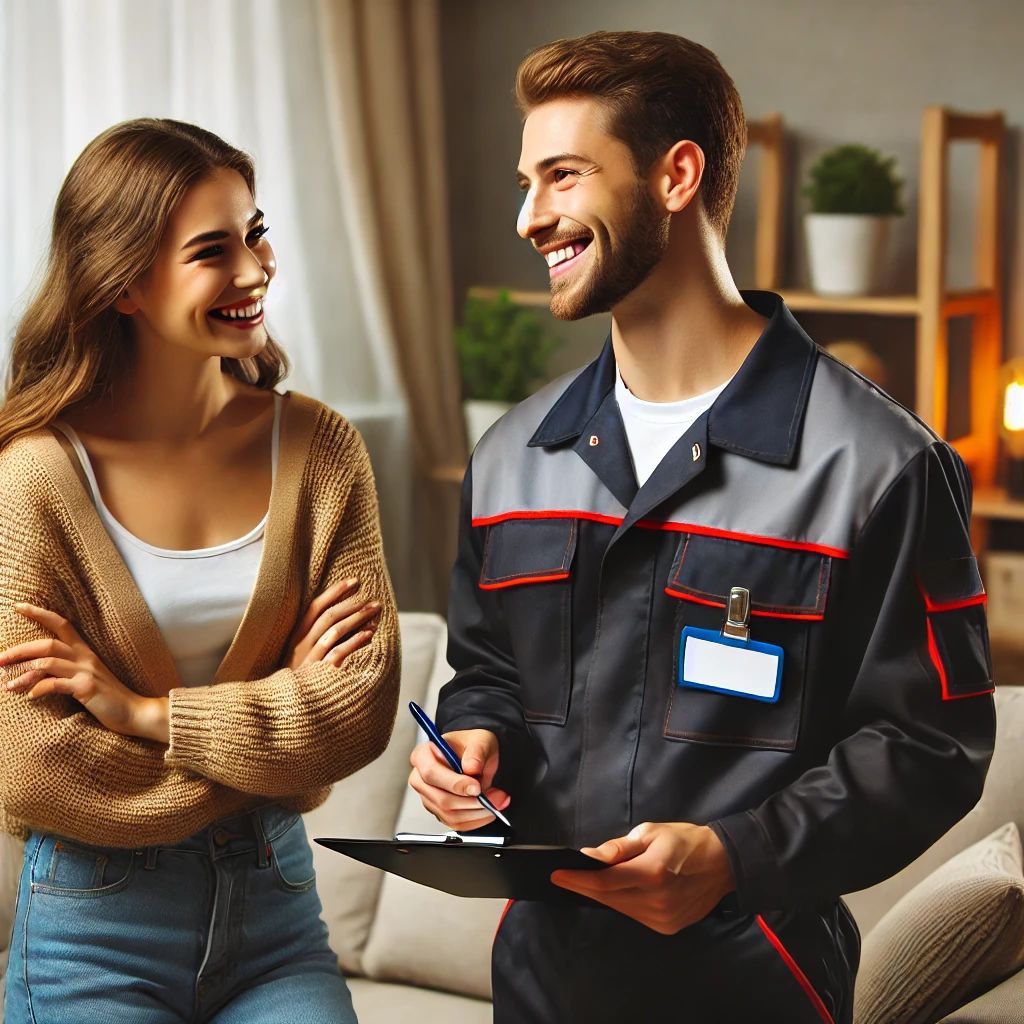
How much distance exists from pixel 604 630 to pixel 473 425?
2238mm

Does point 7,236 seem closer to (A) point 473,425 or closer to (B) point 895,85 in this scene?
(A) point 473,425

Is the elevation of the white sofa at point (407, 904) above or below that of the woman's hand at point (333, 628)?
below

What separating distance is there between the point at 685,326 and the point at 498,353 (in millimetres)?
2152

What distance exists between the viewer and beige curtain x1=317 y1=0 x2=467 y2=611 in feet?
10.8

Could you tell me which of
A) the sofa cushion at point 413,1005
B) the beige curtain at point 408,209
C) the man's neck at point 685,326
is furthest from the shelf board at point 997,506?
the man's neck at point 685,326

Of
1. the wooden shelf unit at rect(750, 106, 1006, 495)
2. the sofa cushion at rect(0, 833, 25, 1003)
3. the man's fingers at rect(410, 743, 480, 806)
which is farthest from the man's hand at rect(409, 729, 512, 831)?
the wooden shelf unit at rect(750, 106, 1006, 495)

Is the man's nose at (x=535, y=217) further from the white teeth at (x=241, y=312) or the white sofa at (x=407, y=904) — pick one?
the white sofa at (x=407, y=904)

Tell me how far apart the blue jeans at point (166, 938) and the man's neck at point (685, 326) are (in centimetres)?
70

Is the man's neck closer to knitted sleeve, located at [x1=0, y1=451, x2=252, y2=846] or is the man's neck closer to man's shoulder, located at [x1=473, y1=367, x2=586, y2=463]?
man's shoulder, located at [x1=473, y1=367, x2=586, y2=463]

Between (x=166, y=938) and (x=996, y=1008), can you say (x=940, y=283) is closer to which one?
(x=996, y=1008)

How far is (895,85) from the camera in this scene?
3.20m

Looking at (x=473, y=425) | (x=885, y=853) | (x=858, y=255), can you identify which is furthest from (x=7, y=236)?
(x=885, y=853)

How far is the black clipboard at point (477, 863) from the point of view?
3.59 feet

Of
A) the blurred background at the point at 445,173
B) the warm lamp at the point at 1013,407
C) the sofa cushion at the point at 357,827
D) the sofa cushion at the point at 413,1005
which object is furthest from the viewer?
→ the warm lamp at the point at 1013,407
